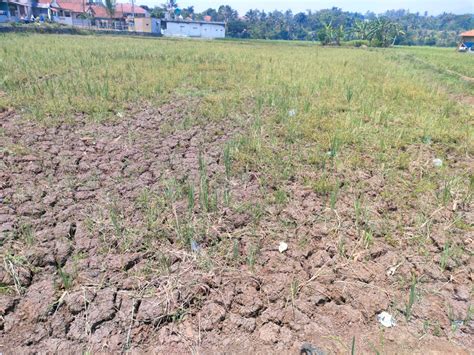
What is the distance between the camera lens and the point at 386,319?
2.02 meters

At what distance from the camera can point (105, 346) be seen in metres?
1.82

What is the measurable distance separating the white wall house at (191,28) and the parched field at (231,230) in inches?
1836

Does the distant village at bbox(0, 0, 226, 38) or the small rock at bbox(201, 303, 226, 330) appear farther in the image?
the distant village at bbox(0, 0, 226, 38)

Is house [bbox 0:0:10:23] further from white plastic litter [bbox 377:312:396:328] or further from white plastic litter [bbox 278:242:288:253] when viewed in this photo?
white plastic litter [bbox 377:312:396:328]

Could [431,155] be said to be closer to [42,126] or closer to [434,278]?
[434,278]

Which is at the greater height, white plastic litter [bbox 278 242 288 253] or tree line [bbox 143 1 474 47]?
tree line [bbox 143 1 474 47]

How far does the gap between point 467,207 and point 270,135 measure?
231 centimetres

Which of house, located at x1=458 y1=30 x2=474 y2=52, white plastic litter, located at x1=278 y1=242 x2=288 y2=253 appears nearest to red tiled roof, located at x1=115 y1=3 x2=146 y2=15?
house, located at x1=458 y1=30 x2=474 y2=52

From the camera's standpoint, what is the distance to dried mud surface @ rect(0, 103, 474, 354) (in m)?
1.89

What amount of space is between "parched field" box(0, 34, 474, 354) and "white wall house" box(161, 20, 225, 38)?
46.6m

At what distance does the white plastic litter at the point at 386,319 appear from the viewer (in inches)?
78.5

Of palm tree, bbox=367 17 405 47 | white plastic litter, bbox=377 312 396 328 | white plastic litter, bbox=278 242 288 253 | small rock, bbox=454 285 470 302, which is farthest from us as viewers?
palm tree, bbox=367 17 405 47

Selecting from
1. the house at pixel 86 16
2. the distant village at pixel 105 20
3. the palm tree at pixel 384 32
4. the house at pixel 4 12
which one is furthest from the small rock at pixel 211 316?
the house at pixel 86 16

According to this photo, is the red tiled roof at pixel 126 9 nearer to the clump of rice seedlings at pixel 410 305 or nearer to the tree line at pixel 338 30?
the tree line at pixel 338 30
